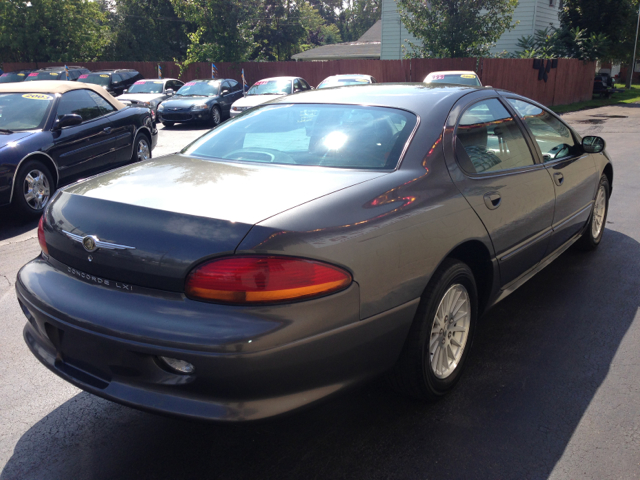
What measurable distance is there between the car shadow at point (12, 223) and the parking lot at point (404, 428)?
9.26ft

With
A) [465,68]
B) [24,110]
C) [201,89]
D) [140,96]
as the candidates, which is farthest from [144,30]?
[24,110]

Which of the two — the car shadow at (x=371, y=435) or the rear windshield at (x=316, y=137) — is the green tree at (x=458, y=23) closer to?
the rear windshield at (x=316, y=137)

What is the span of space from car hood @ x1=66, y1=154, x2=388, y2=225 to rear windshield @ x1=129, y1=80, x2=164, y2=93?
59.3ft

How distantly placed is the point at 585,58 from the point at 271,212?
28549 mm

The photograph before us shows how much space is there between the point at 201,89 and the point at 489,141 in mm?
16375

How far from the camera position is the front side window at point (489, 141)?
3.17 meters

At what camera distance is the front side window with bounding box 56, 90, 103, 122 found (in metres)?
7.39

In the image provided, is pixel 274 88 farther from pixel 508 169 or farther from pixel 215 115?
pixel 508 169

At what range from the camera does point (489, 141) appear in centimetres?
341

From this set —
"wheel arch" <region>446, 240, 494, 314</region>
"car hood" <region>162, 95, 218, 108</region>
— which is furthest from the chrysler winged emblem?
"car hood" <region>162, 95, 218, 108</region>

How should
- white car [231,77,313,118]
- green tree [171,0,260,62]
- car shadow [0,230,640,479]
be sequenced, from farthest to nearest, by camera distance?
1. green tree [171,0,260,62]
2. white car [231,77,313,118]
3. car shadow [0,230,640,479]

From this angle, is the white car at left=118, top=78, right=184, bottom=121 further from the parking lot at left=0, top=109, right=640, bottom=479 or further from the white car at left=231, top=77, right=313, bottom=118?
the parking lot at left=0, top=109, right=640, bottom=479

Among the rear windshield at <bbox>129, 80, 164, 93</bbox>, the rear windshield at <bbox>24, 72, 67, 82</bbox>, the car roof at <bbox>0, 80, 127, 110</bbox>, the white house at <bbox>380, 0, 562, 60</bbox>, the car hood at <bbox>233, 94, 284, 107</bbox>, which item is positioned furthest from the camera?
the white house at <bbox>380, 0, 562, 60</bbox>

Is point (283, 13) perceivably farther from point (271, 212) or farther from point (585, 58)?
point (271, 212)
